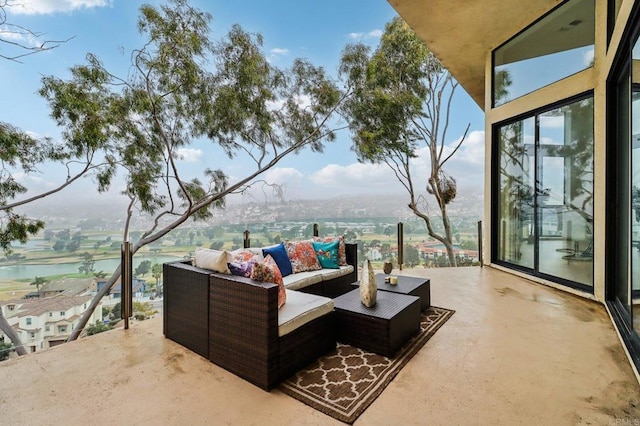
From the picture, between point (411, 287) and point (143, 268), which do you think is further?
point (143, 268)

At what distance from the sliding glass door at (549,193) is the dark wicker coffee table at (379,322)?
285 cm

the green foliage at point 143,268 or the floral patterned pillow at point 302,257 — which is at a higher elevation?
the floral patterned pillow at point 302,257

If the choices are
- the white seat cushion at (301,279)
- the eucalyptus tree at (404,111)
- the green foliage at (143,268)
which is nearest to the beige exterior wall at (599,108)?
the white seat cushion at (301,279)

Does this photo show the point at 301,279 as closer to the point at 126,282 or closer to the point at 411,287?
the point at 411,287

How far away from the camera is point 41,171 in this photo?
4.32 m

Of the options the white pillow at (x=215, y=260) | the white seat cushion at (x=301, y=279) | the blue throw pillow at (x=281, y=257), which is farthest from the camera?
the blue throw pillow at (x=281, y=257)

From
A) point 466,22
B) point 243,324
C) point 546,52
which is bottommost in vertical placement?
point 243,324

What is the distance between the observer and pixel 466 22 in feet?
15.0

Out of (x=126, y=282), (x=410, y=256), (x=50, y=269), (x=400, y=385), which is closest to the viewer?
(x=400, y=385)

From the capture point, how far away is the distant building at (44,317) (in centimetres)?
340

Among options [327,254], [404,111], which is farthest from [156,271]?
[404,111]

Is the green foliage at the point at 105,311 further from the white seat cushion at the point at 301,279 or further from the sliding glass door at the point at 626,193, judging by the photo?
the sliding glass door at the point at 626,193

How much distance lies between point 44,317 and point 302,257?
306 centimetres

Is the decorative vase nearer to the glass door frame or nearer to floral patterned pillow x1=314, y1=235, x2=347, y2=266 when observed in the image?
floral patterned pillow x1=314, y1=235, x2=347, y2=266
